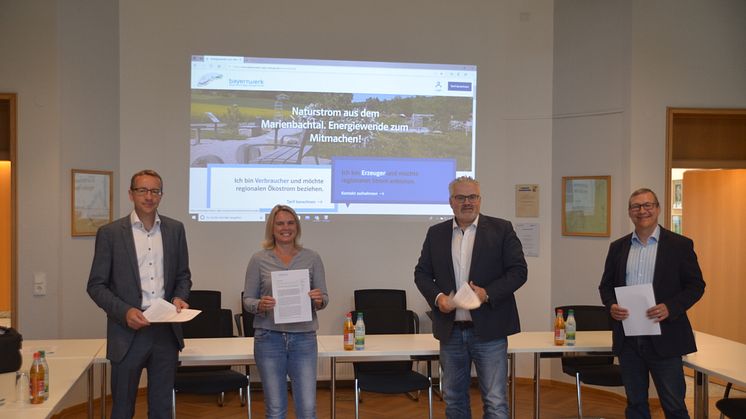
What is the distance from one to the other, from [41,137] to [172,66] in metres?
1.31

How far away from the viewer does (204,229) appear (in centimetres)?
627

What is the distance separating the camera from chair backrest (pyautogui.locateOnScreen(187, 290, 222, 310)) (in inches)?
233

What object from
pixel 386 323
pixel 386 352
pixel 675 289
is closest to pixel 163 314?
pixel 386 352

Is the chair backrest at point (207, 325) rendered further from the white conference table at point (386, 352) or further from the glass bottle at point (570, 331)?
the glass bottle at point (570, 331)

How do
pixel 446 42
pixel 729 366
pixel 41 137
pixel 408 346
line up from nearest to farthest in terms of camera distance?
1. pixel 729 366
2. pixel 408 346
3. pixel 41 137
4. pixel 446 42

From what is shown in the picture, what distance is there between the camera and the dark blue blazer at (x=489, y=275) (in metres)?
3.78

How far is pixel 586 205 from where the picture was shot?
6.41 meters

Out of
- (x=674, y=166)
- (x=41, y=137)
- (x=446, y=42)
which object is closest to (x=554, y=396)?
(x=674, y=166)

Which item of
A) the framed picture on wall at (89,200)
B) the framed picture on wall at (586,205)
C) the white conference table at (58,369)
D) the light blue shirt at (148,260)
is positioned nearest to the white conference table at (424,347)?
the light blue shirt at (148,260)

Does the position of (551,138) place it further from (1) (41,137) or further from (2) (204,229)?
(1) (41,137)

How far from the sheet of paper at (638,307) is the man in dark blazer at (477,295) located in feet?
1.99

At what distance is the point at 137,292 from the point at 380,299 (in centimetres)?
305

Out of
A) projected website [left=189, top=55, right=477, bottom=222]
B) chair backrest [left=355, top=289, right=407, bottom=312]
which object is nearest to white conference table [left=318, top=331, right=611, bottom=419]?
chair backrest [left=355, top=289, right=407, bottom=312]

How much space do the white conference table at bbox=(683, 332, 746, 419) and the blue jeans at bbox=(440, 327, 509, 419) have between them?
1135mm
